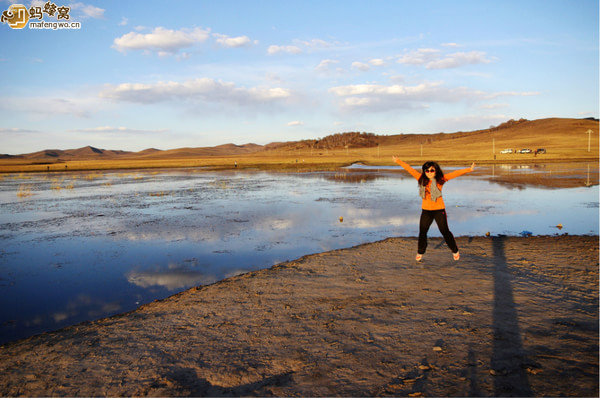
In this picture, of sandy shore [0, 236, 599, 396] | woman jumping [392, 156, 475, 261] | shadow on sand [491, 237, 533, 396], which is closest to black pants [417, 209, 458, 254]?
woman jumping [392, 156, 475, 261]

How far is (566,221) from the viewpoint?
11.7 m

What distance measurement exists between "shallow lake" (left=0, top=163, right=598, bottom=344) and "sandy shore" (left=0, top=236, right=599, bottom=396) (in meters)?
1.29

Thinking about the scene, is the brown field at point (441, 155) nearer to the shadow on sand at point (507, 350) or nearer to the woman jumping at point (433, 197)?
the woman jumping at point (433, 197)

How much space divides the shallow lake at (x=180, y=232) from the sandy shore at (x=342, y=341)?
1.29 metres

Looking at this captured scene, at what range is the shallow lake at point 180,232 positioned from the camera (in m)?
6.46

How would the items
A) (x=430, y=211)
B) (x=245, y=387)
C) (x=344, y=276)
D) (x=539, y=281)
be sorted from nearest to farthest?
(x=245, y=387) → (x=539, y=281) → (x=344, y=276) → (x=430, y=211)

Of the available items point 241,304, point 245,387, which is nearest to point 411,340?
point 245,387

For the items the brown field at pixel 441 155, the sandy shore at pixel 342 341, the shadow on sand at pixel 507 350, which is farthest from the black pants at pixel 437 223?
the brown field at pixel 441 155

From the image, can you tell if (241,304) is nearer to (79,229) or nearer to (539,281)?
(539,281)

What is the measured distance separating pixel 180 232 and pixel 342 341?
8125 mm

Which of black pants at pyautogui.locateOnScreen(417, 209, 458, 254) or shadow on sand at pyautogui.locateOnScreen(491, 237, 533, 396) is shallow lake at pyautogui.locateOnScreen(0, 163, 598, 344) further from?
shadow on sand at pyautogui.locateOnScreen(491, 237, 533, 396)

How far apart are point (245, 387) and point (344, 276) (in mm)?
3398

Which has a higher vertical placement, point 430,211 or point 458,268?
point 430,211

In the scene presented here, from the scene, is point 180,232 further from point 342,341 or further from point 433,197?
point 342,341
